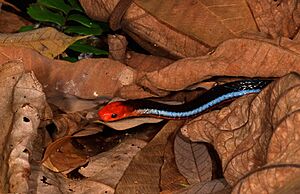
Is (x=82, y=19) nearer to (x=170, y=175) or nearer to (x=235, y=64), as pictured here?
(x=235, y=64)

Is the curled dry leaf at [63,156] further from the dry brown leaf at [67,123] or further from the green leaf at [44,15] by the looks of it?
the green leaf at [44,15]

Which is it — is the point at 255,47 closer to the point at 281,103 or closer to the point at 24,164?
the point at 281,103

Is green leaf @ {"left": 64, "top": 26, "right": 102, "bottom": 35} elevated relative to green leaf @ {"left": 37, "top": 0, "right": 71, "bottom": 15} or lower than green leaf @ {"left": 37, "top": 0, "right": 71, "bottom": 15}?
lower

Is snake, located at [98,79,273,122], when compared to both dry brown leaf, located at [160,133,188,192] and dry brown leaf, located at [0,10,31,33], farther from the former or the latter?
dry brown leaf, located at [0,10,31,33]

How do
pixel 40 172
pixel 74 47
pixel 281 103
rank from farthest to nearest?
pixel 74 47 < pixel 40 172 < pixel 281 103

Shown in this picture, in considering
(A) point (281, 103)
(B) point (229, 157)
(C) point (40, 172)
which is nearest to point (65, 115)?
(C) point (40, 172)

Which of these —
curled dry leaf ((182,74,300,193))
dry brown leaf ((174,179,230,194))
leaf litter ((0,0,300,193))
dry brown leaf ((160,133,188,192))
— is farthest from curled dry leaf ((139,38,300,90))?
dry brown leaf ((174,179,230,194))

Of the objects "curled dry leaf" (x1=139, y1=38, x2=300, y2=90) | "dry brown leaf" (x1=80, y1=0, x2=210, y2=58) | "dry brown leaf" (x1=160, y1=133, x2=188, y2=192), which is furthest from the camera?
"dry brown leaf" (x1=80, y1=0, x2=210, y2=58)
